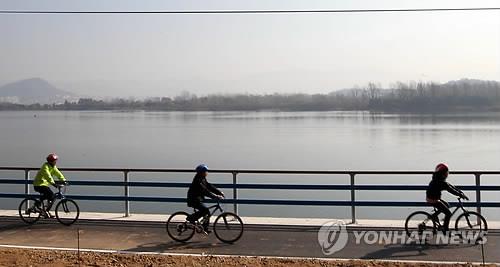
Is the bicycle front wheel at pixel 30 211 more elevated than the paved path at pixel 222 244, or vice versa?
the bicycle front wheel at pixel 30 211

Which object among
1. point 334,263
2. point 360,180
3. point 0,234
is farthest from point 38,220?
point 360,180

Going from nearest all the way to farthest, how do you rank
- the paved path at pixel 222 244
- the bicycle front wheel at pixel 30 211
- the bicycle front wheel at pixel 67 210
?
the paved path at pixel 222 244
the bicycle front wheel at pixel 67 210
the bicycle front wheel at pixel 30 211

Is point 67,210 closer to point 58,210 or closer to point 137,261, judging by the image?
point 58,210

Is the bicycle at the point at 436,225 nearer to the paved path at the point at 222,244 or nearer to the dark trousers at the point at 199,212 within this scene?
the paved path at the point at 222,244

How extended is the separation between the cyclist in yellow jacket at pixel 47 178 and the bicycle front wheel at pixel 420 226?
22.7 feet

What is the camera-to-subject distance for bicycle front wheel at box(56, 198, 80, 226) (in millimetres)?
11469

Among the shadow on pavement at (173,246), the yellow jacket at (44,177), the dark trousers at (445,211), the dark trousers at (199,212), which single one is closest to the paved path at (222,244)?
the shadow on pavement at (173,246)

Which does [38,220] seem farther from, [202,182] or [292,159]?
[292,159]

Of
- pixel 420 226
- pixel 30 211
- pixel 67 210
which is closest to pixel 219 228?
pixel 420 226

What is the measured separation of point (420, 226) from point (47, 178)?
7.31 meters

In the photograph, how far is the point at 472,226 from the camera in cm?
978

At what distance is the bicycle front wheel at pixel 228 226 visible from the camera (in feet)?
31.6

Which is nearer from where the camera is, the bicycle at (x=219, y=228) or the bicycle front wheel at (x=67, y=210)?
the bicycle at (x=219, y=228)

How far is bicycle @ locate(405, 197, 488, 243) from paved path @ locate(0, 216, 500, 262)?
237mm
